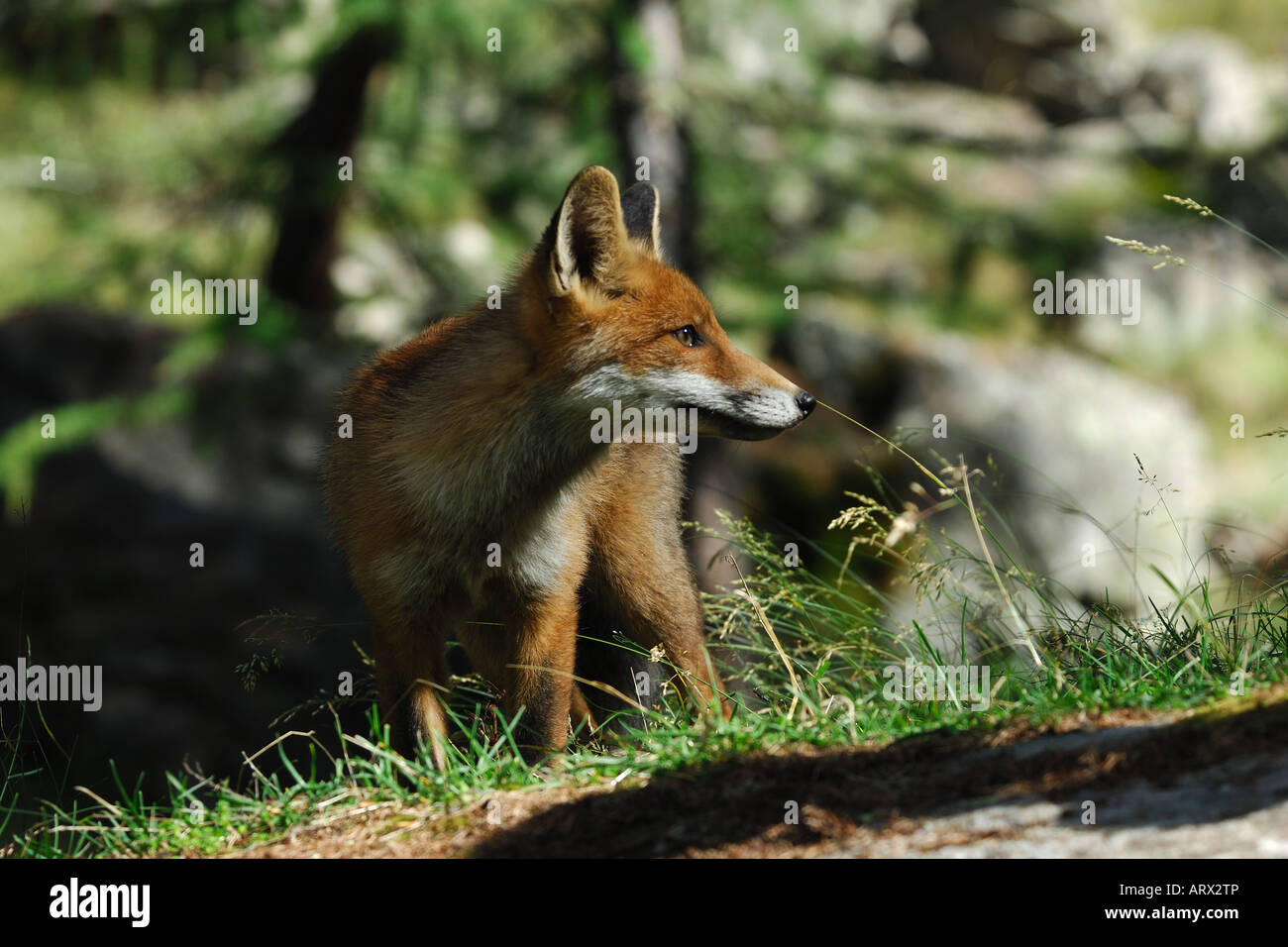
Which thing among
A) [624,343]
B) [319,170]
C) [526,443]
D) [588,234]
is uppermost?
[319,170]

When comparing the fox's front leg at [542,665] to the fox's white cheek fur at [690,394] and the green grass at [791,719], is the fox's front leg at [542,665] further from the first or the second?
the fox's white cheek fur at [690,394]

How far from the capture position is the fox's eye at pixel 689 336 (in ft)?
15.4

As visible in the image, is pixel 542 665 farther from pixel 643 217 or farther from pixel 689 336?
pixel 643 217

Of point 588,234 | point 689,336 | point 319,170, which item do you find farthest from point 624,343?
point 319,170

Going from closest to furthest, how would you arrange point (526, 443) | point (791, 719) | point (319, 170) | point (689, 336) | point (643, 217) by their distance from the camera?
point (791, 719) → point (526, 443) → point (689, 336) → point (643, 217) → point (319, 170)

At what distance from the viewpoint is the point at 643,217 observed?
5.20 meters

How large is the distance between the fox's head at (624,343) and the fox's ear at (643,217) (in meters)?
0.36

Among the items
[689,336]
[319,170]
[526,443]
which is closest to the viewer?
[526,443]

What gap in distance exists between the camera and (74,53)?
9.84 metres

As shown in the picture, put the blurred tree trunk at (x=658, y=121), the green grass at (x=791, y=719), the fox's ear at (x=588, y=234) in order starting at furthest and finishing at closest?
the blurred tree trunk at (x=658, y=121) < the fox's ear at (x=588, y=234) < the green grass at (x=791, y=719)

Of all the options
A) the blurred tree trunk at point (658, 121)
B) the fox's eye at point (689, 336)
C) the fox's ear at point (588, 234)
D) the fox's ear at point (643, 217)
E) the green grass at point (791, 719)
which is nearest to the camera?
the green grass at point (791, 719)

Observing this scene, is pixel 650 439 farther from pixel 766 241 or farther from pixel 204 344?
pixel 766 241

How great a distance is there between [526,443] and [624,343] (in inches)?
21.8

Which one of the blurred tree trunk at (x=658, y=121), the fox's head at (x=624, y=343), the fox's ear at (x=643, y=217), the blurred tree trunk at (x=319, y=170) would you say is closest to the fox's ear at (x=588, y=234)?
the fox's head at (x=624, y=343)
